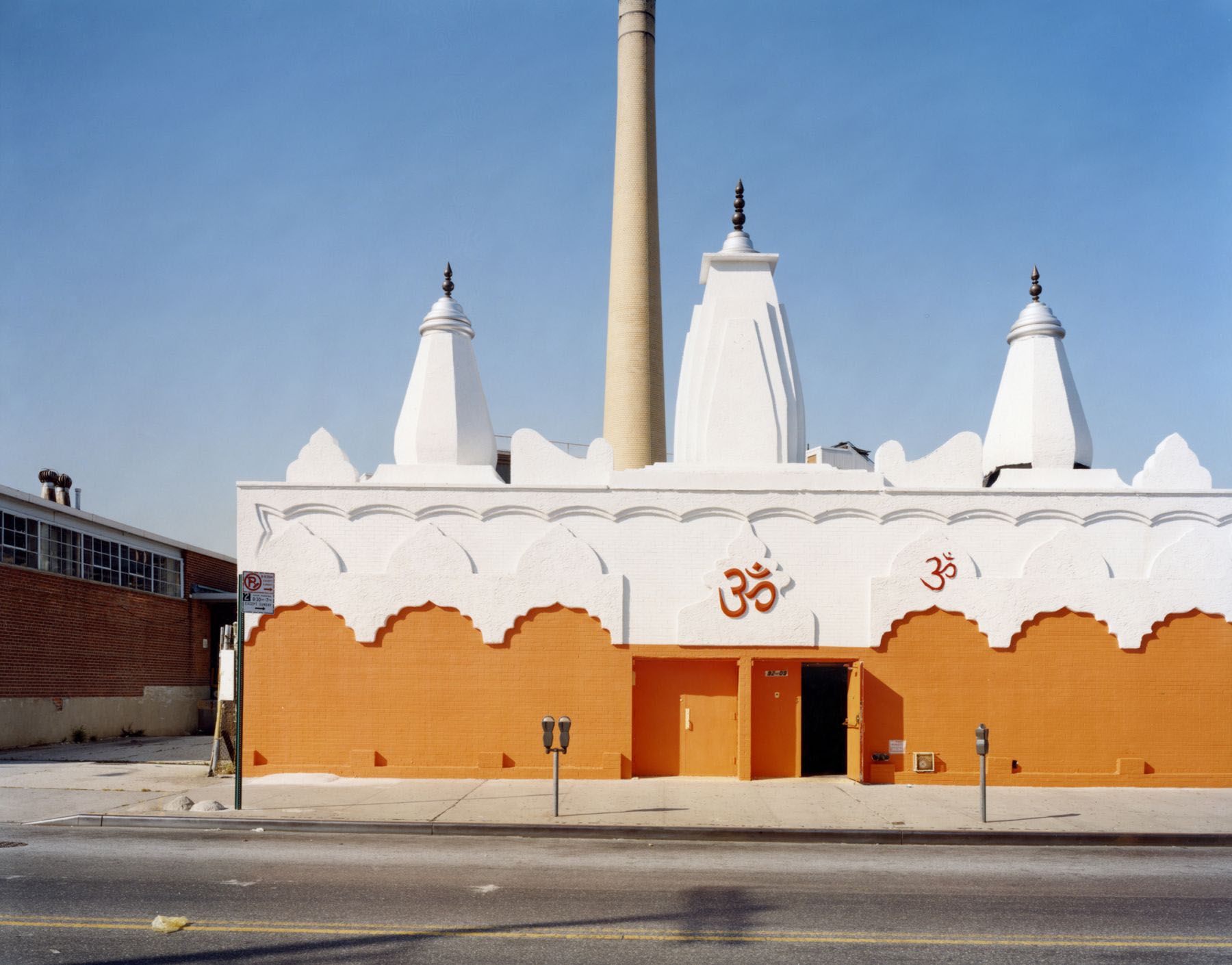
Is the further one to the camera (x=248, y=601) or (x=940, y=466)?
(x=940, y=466)

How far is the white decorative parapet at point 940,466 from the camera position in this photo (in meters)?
15.5

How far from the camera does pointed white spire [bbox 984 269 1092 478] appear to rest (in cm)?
1614

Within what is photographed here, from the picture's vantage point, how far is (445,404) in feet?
53.5

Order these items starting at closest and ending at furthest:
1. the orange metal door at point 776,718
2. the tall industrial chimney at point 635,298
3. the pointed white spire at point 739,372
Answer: the orange metal door at point 776,718 → the pointed white spire at point 739,372 → the tall industrial chimney at point 635,298

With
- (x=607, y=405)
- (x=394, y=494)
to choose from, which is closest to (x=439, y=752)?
(x=394, y=494)

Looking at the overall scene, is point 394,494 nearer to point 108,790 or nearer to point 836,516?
point 108,790

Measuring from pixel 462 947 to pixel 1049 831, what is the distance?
7404 mm

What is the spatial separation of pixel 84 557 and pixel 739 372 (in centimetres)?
1724

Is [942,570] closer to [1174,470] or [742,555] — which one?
[742,555]

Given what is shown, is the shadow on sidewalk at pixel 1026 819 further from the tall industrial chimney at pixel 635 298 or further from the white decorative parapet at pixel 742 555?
the tall industrial chimney at pixel 635 298

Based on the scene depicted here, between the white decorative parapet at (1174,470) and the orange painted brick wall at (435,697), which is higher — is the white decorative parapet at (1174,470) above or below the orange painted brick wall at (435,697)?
above

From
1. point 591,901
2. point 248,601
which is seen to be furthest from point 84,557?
point 591,901

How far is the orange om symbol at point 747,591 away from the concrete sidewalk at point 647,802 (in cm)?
253

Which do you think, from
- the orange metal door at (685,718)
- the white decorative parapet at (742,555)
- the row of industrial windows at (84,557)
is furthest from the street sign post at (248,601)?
the row of industrial windows at (84,557)
